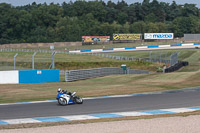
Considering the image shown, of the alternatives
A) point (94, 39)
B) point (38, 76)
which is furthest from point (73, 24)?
point (38, 76)

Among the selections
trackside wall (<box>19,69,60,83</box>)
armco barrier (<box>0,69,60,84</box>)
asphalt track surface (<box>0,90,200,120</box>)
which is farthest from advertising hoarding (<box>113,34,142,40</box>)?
asphalt track surface (<box>0,90,200,120</box>)

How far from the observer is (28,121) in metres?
12.4

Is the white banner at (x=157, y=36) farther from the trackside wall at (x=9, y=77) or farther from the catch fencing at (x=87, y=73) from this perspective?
the trackside wall at (x=9, y=77)

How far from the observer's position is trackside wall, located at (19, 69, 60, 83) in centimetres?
2855

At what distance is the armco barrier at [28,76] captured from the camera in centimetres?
2800

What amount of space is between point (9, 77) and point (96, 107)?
1485 centimetres

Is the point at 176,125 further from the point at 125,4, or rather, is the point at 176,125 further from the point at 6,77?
the point at 125,4

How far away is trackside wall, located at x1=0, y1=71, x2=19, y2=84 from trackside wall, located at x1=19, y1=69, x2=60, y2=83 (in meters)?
0.33

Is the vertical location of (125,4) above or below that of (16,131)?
above

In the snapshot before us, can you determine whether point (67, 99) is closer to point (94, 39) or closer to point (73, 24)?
point (94, 39)

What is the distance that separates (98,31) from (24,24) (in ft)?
90.2

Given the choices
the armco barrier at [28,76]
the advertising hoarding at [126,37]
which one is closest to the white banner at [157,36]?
the advertising hoarding at [126,37]

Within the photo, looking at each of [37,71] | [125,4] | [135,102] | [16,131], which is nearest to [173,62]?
[37,71]

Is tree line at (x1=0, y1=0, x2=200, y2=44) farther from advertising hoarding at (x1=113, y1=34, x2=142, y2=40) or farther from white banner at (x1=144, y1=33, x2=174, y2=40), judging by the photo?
white banner at (x1=144, y1=33, x2=174, y2=40)
